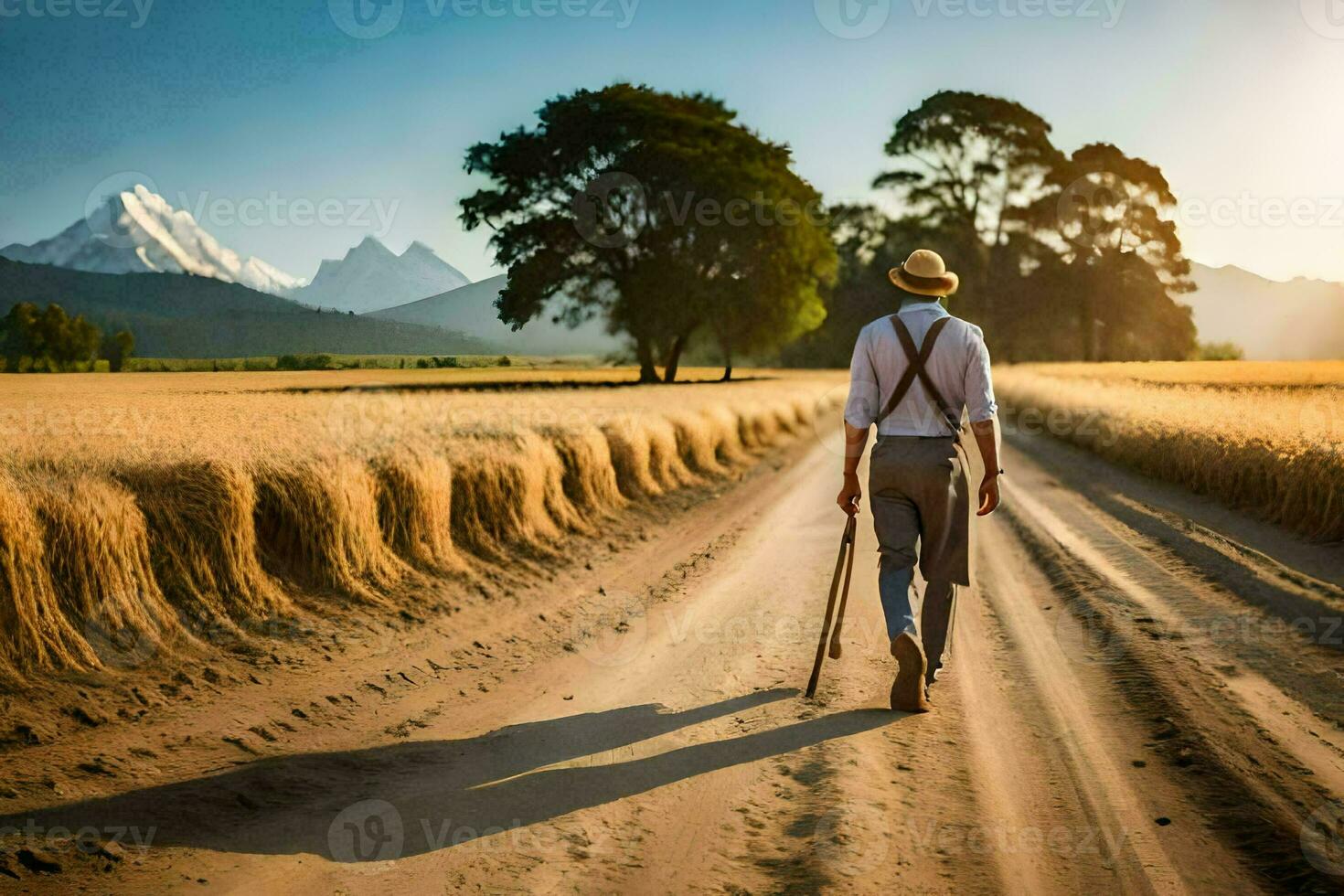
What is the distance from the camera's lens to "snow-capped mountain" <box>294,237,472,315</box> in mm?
34125

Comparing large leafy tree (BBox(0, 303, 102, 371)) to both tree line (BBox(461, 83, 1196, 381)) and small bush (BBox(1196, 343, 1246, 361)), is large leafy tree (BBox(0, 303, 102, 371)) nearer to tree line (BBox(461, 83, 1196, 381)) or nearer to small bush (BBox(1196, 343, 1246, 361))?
tree line (BBox(461, 83, 1196, 381))

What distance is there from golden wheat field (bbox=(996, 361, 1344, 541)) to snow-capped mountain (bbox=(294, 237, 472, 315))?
17.9 m

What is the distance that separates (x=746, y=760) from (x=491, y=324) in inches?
1316

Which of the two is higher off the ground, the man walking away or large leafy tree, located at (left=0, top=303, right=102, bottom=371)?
large leafy tree, located at (left=0, top=303, right=102, bottom=371)

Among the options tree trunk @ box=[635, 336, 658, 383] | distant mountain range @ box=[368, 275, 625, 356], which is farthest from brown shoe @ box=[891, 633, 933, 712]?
tree trunk @ box=[635, 336, 658, 383]

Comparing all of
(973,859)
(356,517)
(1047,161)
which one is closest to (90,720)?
(356,517)

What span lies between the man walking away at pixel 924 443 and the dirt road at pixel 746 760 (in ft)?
2.00

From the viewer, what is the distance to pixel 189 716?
15.4 feet

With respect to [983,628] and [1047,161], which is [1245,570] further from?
[1047,161]

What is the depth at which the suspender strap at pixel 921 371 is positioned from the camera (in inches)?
192

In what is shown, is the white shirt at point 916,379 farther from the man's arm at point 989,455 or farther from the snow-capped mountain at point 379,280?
the snow-capped mountain at point 379,280

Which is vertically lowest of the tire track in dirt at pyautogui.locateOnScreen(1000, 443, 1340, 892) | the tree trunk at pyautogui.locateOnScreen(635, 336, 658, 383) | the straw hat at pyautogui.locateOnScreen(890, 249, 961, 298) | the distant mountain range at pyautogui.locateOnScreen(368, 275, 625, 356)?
the tire track in dirt at pyautogui.locateOnScreen(1000, 443, 1340, 892)

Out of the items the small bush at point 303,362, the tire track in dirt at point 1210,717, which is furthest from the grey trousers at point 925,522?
the small bush at point 303,362

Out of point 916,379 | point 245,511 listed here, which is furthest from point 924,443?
point 245,511
